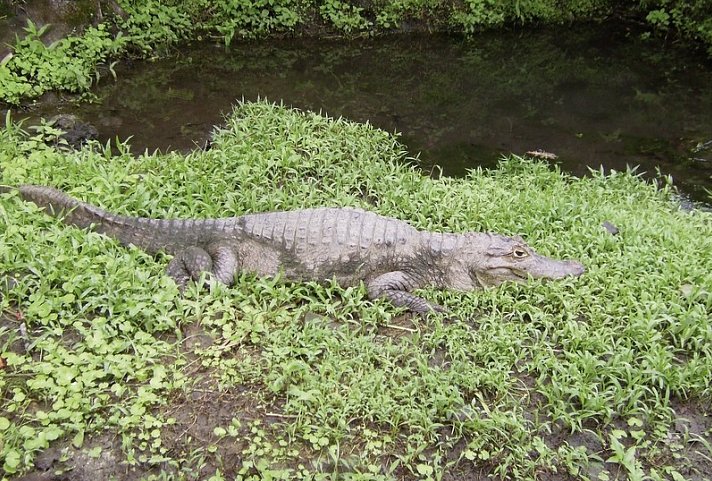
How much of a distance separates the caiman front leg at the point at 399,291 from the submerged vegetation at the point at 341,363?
0.12m

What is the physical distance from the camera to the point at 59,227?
17.3 ft

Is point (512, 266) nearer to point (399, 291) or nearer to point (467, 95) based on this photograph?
point (399, 291)

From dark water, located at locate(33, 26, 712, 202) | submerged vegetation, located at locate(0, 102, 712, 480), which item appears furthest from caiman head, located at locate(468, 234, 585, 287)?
dark water, located at locate(33, 26, 712, 202)

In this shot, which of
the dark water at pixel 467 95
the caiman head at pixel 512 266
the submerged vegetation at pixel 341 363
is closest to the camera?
the submerged vegetation at pixel 341 363

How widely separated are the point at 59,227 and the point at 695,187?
777 centimetres

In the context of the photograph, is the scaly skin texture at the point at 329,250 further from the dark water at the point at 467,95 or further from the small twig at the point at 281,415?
the dark water at the point at 467,95

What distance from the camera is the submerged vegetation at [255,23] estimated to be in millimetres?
9398

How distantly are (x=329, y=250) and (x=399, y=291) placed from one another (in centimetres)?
70

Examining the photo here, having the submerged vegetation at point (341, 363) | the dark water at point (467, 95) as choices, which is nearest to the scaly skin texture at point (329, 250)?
the submerged vegetation at point (341, 363)

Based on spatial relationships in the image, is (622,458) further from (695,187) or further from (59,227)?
(695,187)

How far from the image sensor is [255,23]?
41.9ft

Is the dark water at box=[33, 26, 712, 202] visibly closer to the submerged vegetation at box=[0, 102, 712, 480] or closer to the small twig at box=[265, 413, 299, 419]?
the submerged vegetation at box=[0, 102, 712, 480]

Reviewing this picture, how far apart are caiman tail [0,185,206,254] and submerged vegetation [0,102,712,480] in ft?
0.52

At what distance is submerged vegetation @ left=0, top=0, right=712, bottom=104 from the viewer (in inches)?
370
